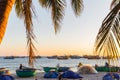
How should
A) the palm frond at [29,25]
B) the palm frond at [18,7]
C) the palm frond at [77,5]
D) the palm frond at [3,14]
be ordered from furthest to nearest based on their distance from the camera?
the palm frond at [77,5], the palm frond at [18,7], the palm frond at [29,25], the palm frond at [3,14]

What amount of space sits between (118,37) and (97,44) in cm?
50

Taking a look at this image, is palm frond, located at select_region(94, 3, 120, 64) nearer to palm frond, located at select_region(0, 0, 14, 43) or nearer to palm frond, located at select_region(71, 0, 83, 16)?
palm frond, located at select_region(0, 0, 14, 43)

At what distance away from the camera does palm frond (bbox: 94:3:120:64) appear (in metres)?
6.72

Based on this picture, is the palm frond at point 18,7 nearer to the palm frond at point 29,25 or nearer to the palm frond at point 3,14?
the palm frond at point 29,25

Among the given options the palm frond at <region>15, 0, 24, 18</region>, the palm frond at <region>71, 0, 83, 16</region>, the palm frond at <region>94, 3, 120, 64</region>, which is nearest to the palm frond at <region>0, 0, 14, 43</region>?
the palm frond at <region>94, 3, 120, 64</region>

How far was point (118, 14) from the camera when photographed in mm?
7078

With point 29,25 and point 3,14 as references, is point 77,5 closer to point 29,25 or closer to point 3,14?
point 29,25

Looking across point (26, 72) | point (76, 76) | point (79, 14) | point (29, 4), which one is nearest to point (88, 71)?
point (26, 72)

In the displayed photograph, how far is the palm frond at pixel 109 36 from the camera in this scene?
6.72 metres

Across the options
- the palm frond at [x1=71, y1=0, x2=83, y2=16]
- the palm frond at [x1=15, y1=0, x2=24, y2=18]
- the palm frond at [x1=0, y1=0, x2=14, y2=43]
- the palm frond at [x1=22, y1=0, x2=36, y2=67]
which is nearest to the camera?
the palm frond at [x1=0, y1=0, x2=14, y2=43]

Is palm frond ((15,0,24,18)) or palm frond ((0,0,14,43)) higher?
palm frond ((15,0,24,18))

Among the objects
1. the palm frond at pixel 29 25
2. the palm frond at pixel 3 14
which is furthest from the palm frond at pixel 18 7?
the palm frond at pixel 3 14

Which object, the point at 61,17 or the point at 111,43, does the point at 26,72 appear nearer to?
the point at 61,17

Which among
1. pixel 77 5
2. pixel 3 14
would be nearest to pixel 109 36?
pixel 3 14
